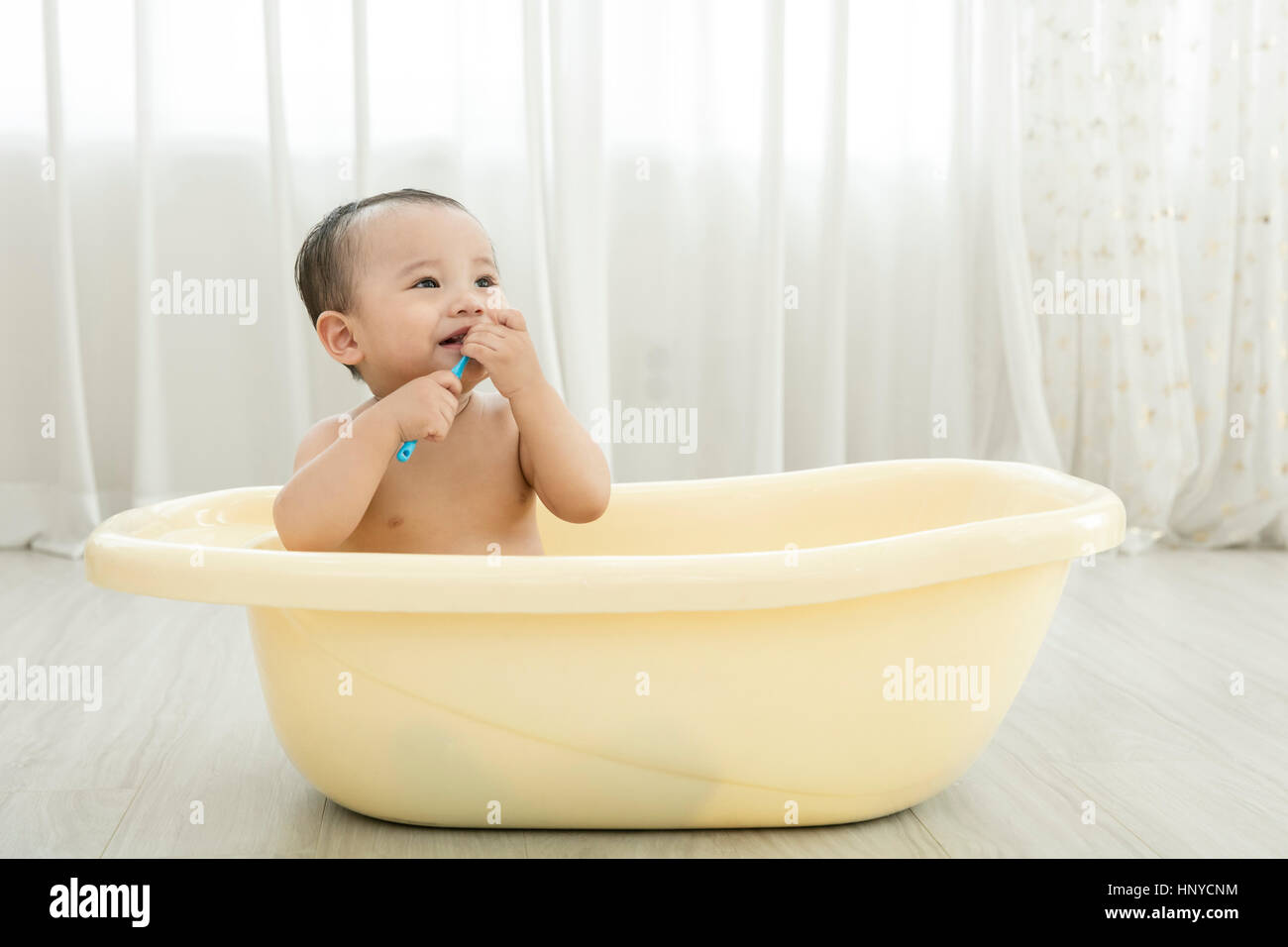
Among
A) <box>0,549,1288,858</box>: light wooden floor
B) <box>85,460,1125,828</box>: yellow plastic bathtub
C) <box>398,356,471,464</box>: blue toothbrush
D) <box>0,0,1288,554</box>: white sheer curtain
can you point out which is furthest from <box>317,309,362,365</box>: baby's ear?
<box>0,0,1288,554</box>: white sheer curtain

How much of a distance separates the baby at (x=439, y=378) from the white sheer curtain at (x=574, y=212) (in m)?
1.02

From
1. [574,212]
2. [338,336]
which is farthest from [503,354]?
[574,212]

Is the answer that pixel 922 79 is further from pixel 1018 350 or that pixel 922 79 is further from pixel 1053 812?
pixel 1053 812

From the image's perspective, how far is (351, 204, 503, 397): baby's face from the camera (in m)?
1.05

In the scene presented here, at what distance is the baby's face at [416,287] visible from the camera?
105 cm

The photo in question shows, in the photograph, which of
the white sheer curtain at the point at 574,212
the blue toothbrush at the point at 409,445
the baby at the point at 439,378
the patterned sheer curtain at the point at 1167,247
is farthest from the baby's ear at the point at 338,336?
the patterned sheer curtain at the point at 1167,247

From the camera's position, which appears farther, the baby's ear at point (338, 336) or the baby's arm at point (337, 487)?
the baby's ear at point (338, 336)

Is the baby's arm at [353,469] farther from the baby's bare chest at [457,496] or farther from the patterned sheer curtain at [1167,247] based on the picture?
the patterned sheer curtain at [1167,247]

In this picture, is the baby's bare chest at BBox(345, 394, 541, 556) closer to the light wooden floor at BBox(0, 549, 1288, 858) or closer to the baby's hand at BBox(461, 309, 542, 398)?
the baby's hand at BBox(461, 309, 542, 398)

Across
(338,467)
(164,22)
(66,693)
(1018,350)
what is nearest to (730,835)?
(338,467)

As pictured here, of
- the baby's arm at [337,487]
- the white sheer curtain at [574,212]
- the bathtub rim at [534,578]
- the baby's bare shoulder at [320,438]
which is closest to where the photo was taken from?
the bathtub rim at [534,578]

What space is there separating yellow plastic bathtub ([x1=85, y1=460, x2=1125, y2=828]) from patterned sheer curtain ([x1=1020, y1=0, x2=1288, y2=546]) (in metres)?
1.27

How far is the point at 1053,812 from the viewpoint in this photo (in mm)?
1037

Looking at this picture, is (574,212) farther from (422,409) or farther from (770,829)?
(770,829)
